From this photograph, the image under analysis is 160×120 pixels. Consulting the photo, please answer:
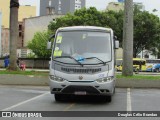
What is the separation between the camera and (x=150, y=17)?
6656cm

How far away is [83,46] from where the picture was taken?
15.9 meters

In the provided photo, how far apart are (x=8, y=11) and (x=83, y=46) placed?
9702cm

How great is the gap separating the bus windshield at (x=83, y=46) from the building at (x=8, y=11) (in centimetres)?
9373

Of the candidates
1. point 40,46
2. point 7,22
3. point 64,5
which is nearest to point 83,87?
point 40,46

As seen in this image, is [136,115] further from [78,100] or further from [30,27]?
[30,27]

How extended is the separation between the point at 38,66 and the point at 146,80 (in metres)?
38.6

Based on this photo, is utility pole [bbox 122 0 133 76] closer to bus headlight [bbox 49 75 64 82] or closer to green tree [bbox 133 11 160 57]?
bus headlight [bbox 49 75 64 82]

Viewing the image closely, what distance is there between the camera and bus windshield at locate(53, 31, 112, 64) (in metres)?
15.5

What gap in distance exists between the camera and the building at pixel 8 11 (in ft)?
360

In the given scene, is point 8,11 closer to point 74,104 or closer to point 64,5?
point 64,5

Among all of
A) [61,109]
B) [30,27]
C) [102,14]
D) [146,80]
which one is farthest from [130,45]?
[30,27]

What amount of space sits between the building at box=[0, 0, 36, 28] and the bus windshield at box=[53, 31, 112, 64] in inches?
3690

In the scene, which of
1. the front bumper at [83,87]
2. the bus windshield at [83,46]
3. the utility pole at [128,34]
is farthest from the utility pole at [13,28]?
the front bumper at [83,87]

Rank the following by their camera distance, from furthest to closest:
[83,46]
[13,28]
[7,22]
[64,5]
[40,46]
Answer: [64,5], [7,22], [40,46], [13,28], [83,46]
